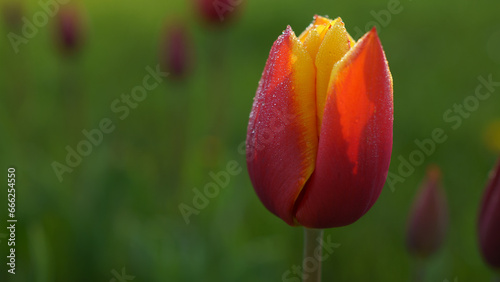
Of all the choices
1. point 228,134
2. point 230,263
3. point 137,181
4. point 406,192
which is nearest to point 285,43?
point 230,263

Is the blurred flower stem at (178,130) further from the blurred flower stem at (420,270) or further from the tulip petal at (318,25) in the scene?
the tulip petal at (318,25)

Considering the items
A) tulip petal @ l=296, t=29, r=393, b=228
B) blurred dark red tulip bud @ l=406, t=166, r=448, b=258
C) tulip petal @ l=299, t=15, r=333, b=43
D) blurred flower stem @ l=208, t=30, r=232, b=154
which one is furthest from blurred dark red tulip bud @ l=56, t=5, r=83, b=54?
tulip petal @ l=296, t=29, r=393, b=228

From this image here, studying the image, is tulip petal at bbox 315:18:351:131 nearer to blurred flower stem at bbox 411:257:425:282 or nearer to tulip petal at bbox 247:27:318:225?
tulip petal at bbox 247:27:318:225

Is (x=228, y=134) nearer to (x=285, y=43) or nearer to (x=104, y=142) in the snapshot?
(x=104, y=142)

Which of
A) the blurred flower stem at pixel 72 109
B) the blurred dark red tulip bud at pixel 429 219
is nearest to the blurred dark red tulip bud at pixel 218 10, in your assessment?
the blurred flower stem at pixel 72 109

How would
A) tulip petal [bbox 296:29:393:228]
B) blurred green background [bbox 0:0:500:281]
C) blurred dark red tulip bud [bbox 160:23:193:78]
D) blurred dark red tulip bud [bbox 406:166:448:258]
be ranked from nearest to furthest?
tulip petal [bbox 296:29:393:228], blurred dark red tulip bud [bbox 406:166:448:258], blurred green background [bbox 0:0:500:281], blurred dark red tulip bud [bbox 160:23:193:78]

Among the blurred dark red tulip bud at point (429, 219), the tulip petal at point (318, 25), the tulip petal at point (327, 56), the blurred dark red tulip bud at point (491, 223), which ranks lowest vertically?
the blurred dark red tulip bud at point (491, 223)
